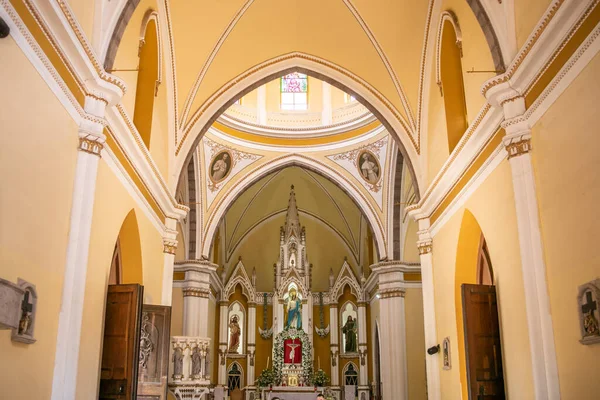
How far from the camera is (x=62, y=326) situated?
6004mm

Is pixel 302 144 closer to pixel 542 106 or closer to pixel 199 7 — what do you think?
pixel 199 7

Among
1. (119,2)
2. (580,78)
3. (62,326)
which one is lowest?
(62,326)

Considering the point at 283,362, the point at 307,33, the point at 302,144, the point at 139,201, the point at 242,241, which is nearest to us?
the point at 139,201

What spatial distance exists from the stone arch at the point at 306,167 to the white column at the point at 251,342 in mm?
4950

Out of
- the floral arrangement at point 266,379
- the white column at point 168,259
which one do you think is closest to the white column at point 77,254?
the white column at point 168,259

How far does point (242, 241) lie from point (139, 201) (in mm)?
12487

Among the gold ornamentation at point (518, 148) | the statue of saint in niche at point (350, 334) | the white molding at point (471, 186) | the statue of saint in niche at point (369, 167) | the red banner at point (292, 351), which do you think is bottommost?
the red banner at point (292, 351)

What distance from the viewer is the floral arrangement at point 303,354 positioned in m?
18.9

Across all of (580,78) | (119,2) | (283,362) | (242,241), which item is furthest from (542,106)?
(242,241)

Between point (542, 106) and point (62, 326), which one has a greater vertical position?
point (542, 106)

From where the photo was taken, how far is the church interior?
5.43 metres

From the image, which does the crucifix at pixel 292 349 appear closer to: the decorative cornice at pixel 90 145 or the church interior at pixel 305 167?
the church interior at pixel 305 167

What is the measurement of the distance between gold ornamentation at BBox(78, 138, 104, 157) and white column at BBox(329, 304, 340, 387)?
47.8ft

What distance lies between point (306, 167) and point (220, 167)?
2.49 meters
